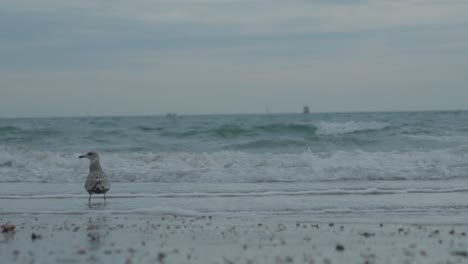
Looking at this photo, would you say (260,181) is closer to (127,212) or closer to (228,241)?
(127,212)

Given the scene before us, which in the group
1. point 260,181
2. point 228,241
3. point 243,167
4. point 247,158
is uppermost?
point 247,158

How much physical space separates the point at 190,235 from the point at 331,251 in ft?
5.72

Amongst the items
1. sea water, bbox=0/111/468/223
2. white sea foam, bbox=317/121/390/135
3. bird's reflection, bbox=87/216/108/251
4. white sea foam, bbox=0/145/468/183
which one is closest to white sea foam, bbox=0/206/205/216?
sea water, bbox=0/111/468/223

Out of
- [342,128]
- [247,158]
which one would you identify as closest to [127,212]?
[247,158]

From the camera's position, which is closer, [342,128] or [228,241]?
[228,241]

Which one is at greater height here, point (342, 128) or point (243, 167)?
point (342, 128)

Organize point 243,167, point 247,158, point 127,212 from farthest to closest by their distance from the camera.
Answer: point 247,158 → point 243,167 → point 127,212

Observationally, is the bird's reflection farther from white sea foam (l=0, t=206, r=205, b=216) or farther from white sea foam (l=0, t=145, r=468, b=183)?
white sea foam (l=0, t=145, r=468, b=183)

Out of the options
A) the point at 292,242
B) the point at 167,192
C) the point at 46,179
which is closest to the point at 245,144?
the point at 46,179

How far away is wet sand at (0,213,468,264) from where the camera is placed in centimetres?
608

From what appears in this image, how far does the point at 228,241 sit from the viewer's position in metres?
7.02

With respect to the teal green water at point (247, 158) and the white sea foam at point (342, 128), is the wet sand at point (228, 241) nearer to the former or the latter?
the teal green water at point (247, 158)

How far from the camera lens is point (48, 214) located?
978 centimetres

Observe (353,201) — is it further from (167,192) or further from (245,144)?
(245,144)
